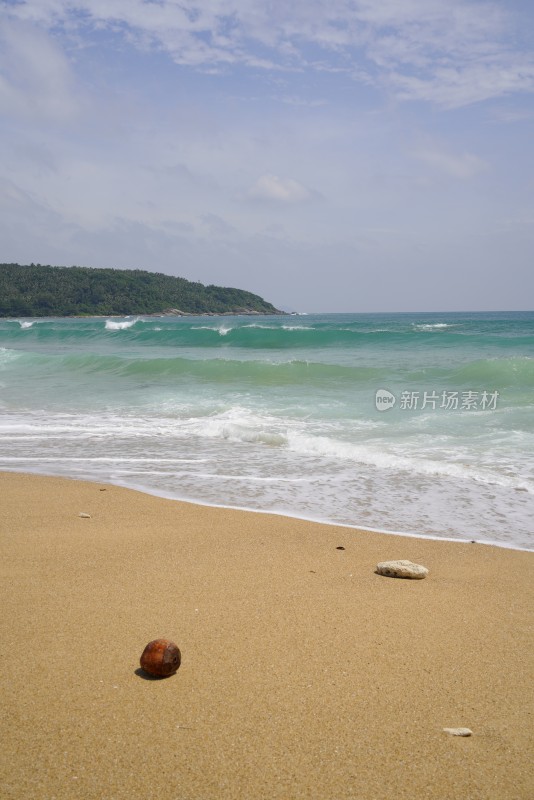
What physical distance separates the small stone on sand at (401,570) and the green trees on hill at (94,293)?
93.6 m

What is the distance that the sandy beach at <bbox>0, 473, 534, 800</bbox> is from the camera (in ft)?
6.15

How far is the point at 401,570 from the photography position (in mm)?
3641

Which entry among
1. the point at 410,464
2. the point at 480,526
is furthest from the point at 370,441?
Answer: the point at 480,526

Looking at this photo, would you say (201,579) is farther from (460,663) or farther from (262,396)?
(262,396)

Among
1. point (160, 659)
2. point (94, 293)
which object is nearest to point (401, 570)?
point (160, 659)

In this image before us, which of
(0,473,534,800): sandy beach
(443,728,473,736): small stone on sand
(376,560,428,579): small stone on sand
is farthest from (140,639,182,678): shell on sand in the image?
(376,560,428,579): small stone on sand

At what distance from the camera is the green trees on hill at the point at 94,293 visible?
3671 inches

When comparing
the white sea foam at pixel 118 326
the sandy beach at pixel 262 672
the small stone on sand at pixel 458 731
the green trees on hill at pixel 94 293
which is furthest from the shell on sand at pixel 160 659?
the green trees on hill at pixel 94 293

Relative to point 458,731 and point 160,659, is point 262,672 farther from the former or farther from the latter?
point 458,731

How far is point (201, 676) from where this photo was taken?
239 centimetres

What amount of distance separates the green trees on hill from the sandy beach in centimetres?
9324

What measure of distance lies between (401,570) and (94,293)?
102 metres

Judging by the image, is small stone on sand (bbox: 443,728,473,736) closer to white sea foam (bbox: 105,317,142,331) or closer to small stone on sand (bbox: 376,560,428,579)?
small stone on sand (bbox: 376,560,428,579)

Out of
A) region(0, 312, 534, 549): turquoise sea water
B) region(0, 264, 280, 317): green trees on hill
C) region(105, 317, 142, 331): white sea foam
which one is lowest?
region(0, 312, 534, 549): turquoise sea water
